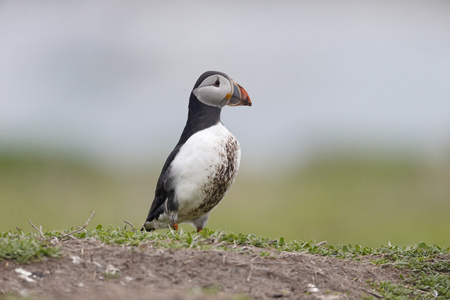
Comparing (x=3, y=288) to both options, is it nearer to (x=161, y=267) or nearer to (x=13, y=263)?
(x=13, y=263)

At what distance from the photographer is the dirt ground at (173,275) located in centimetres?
428

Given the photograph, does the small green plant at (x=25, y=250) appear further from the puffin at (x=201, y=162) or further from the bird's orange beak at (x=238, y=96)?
the bird's orange beak at (x=238, y=96)

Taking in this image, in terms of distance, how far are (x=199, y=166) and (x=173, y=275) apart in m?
2.17

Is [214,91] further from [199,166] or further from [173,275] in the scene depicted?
[173,275]

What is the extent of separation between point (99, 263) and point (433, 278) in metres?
3.15

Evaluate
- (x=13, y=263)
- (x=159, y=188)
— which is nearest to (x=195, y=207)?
(x=159, y=188)

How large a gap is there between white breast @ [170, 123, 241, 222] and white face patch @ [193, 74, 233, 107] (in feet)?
1.34

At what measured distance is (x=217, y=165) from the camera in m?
6.59

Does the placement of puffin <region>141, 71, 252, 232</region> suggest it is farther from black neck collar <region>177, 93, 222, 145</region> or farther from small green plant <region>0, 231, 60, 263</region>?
small green plant <region>0, 231, 60, 263</region>

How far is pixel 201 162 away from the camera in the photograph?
654 centimetres

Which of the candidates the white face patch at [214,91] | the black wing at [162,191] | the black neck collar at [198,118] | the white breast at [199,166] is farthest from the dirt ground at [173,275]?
the white face patch at [214,91]

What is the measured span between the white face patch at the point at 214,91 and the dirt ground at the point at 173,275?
232 cm

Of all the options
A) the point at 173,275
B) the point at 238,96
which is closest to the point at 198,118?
the point at 238,96

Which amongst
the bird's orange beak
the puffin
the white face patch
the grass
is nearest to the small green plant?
the grass
